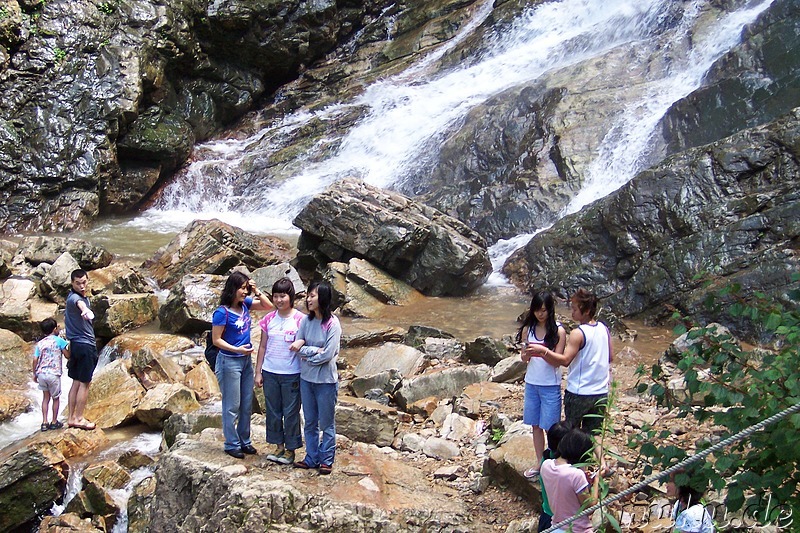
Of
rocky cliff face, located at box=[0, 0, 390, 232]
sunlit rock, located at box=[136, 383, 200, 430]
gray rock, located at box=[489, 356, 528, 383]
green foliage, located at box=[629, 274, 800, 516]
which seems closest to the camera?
green foliage, located at box=[629, 274, 800, 516]

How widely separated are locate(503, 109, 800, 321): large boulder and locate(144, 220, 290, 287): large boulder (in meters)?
5.40

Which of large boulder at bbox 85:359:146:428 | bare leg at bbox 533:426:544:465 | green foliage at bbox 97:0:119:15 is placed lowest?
large boulder at bbox 85:359:146:428

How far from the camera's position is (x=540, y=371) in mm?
4969

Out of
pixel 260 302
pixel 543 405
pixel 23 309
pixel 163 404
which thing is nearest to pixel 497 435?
pixel 543 405

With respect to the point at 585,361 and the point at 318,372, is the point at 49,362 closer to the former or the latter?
the point at 318,372

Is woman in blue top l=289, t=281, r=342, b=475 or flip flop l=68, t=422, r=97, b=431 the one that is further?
flip flop l=68, t=422, r=97, b=431

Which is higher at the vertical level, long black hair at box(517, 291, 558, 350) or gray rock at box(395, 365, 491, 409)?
long black hair at box(517, 291, 558, 350)

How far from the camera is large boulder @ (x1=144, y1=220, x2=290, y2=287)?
44.4ft

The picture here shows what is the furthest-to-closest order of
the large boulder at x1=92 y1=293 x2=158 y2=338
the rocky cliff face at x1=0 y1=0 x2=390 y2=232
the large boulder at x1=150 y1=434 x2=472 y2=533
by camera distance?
the rocky cliff face at x1=0 y1=0 x2=390 y2=232
the large boulder at x1=92 y1=293 x2=158 y2=338
the large boulder at x1=150 y1=434 x2=472 y2=533

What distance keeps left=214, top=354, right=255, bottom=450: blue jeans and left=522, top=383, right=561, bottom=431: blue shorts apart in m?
2.10

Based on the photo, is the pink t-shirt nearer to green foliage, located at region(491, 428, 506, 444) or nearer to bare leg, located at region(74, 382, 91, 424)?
green foliage, located at region(491, 428, 506, 444)

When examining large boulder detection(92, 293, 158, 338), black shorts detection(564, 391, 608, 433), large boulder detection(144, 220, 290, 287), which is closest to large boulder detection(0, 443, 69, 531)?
large boulder detection(92, 293, 158, 338)

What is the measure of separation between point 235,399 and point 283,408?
14.6 inches

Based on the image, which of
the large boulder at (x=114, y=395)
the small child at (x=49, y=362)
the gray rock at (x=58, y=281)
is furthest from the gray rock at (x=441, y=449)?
the gray rock at (x=58, y=281)
